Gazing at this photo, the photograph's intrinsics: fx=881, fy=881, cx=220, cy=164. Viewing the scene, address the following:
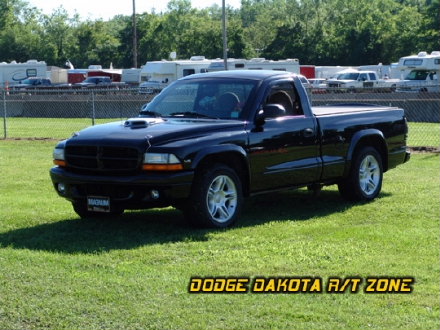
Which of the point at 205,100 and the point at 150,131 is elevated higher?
the point at 205,100

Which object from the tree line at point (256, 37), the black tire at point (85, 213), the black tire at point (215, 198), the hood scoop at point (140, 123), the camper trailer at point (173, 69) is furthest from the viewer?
the tree line at point (256, 37)

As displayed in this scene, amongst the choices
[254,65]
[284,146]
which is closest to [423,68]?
[254,65]

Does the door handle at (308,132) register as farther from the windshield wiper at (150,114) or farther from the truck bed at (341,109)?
the windshield wiper at (150,114)

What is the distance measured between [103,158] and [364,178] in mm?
3930

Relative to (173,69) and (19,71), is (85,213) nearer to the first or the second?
(173,69)

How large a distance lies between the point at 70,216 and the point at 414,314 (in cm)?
538

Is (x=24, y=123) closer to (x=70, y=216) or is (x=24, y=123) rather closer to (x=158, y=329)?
(x=70, y=216)

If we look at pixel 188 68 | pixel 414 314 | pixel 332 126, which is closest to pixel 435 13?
pixel 188 68

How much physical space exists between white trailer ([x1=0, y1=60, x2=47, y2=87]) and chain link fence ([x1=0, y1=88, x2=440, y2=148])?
70.6 ft

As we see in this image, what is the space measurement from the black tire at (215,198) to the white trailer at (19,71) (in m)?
54.9

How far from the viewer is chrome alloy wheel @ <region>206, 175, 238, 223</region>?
9523 millimetres

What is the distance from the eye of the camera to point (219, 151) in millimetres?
9469

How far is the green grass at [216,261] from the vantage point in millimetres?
6234

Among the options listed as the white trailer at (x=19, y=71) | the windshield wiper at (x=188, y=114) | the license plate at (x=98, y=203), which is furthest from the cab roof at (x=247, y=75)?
the white trailer at (x=19, y=71)
